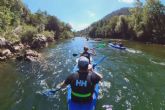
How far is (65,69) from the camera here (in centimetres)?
2384

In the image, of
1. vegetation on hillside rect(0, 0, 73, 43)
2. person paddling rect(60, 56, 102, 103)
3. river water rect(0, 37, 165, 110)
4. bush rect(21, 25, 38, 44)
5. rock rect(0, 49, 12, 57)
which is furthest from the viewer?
bush rect(21, 25, 38, 44)

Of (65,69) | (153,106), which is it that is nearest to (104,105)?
(153,106)

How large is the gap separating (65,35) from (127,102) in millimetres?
101505

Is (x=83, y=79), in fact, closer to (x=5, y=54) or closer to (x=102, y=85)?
(x=102, y=85)

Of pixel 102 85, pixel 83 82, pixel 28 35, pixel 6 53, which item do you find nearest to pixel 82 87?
pixel 83 82

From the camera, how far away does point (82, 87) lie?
30.2 feet

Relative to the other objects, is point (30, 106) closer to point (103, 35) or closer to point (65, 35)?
point (65, 35)

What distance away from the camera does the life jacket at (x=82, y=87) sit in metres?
9.00

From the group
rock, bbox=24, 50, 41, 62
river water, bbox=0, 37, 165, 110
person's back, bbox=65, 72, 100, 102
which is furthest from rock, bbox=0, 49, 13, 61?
person's back, bbox=65, 72, 100, 102

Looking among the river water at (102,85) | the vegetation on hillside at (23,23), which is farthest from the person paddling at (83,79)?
the vegetation on hillside at (23,23)

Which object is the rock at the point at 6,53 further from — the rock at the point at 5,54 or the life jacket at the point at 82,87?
the life jacket at the point at 82,87

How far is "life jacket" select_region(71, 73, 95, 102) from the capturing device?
900 cm

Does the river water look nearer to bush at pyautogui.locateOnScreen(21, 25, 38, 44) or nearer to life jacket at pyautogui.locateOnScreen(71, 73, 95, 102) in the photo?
life jacket at pyautogui.locateOnScreen(71, 73, 95, 102)

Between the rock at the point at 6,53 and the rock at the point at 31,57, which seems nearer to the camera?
the rock at the point at 31,57
